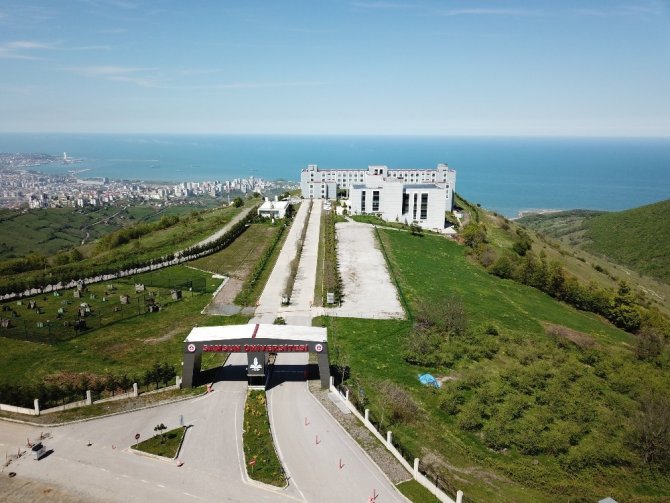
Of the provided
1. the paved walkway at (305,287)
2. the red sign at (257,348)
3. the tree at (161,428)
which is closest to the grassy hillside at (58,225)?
the paved walkway at (305,287)

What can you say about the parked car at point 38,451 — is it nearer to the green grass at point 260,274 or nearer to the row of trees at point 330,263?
the green grass at point 260,274

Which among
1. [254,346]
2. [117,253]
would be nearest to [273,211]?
[117,253]

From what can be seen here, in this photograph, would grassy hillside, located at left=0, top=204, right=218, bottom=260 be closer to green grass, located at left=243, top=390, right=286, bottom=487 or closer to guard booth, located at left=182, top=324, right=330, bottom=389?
guard booth, located at left=182, top=324, right=330, bottom=389

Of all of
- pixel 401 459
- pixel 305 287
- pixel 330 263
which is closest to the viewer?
pixel 401 459

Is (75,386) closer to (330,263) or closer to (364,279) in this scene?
(364,279)

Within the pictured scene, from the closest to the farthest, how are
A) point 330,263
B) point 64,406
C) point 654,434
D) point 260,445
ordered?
point 260,445, point 654,434, point 64,406, point 330,263
